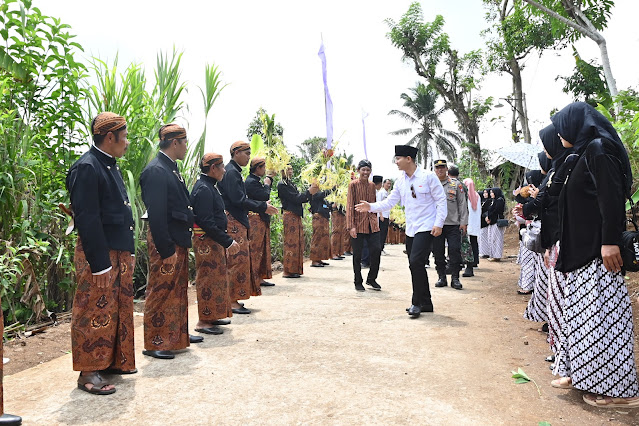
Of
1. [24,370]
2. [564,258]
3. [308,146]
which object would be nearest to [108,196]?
[24,370]

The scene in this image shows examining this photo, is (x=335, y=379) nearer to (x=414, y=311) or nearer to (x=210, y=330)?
(x=210, y=330)

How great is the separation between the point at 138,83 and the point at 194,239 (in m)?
2.63

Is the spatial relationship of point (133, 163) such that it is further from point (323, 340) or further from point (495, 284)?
point (495, 284)

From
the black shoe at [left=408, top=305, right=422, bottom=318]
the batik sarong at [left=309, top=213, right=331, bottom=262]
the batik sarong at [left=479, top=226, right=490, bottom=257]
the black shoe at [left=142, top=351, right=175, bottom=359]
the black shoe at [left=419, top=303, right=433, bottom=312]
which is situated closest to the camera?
the black shoe at [left=142, top=351, right=175, bottom=359]

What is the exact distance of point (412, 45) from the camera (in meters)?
25.8

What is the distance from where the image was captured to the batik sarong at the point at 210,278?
203 inches

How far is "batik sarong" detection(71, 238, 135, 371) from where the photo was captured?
3434 mm

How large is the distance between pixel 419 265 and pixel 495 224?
727 centimetres

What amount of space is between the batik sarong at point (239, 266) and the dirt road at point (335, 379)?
1.17ft

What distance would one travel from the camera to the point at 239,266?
6.31m

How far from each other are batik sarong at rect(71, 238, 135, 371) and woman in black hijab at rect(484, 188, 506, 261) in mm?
10107

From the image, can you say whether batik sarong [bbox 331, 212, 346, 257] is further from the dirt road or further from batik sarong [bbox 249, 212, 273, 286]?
the dirt road

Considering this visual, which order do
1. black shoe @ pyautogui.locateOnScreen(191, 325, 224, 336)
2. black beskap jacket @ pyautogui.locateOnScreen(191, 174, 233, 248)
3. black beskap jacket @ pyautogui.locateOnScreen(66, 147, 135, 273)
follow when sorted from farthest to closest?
black shoe @ pyautogui.locateOnScreen(191, 325, 224, 336) < black beskap jacket @ pyautogui.locateOnScreen(191, 174, 233, 248) < black beskap jacket @ pyautogui.locateOnScreen(66, 147, 135, 273)

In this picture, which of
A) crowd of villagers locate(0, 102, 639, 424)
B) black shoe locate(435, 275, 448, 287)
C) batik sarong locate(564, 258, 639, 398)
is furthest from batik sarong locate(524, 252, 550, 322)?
black shoe locate(435, 275, 448, 287)
